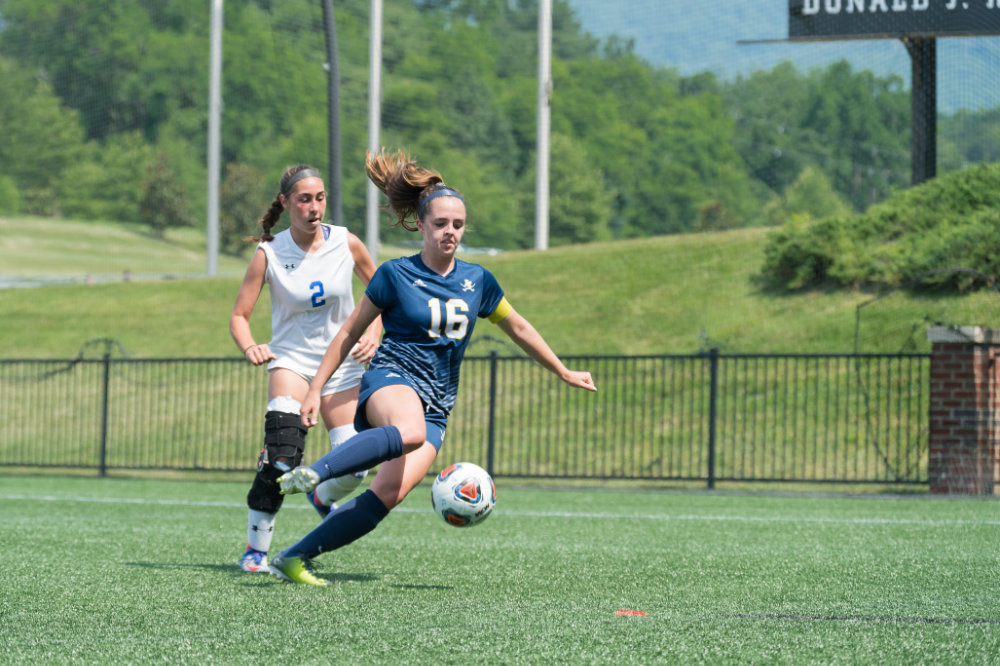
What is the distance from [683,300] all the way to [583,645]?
670 inches

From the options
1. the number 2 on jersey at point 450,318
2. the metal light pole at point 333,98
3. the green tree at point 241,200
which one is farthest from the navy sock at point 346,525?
the green tree at point 241,200

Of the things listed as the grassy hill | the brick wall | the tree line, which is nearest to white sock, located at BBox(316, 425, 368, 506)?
the brick wall

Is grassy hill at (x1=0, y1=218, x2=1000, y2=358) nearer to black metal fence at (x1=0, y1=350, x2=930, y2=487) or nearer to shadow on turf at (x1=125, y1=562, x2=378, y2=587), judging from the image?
black metal fence at (x1=0, y1=350, x2=930, y2=487)

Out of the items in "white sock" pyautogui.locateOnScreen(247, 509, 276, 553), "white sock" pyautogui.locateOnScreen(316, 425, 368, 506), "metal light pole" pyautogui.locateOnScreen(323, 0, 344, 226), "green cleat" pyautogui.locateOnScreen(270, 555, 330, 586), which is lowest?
"green cleat" pyautogui.locateOnScreen(270, 555, 330, 586)

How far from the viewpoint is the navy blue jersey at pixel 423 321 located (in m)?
4.96

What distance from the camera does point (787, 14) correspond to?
16094 millimetres

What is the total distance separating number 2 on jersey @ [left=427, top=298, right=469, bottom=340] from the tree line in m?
46.5

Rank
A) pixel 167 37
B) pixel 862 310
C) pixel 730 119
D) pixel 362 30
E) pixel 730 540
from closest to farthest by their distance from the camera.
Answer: pixel 730 540, pixel 862 310, pixel 362 30, pixel 167 37, pixel 730 119

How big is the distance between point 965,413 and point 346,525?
27.7ft

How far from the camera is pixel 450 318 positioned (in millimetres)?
4988

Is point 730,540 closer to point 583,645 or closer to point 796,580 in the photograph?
point 796,580

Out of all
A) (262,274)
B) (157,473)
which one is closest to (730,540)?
(262,274)

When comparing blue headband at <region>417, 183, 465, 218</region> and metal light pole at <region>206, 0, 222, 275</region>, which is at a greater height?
metal light pole at <region>206, 0, 222, 275</region>

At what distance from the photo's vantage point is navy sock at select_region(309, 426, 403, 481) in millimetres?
4566
